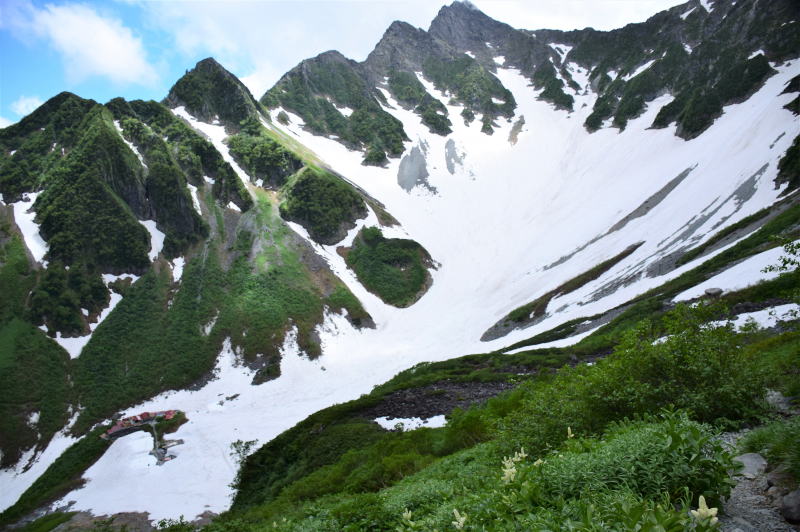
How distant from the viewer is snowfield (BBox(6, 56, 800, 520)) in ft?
145

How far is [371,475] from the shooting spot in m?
15.0

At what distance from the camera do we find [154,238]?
8544 centimetres

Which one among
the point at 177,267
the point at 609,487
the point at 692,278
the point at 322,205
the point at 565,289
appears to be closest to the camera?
the point at 609,487

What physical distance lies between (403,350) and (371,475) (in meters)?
55.7

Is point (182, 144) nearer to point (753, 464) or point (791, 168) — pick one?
point (791, 168)

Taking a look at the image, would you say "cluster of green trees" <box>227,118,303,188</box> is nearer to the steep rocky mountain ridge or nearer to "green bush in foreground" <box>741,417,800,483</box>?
the steep rocky mountain ridge

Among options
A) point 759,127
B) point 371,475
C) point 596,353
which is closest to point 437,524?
point 371,475

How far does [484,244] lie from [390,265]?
25.2 metres

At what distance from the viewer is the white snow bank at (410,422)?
28250 mm

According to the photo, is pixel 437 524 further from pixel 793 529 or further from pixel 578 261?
pixel 578 261

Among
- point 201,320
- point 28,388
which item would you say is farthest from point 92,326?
point 201,320

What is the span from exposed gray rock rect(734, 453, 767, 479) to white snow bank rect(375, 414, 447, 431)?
23.4 meters

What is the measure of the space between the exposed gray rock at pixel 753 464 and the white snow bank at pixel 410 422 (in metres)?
23.4

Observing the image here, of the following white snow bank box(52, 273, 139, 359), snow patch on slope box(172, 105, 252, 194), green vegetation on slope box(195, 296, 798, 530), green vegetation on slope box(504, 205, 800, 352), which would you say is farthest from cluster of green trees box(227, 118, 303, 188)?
green vegetation on slope box(195, 296, 798, 530)
